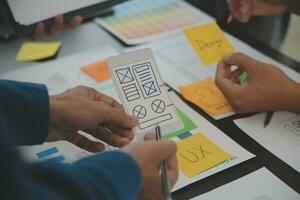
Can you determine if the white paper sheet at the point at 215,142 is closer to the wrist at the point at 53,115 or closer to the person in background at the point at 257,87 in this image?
the person in background at the point at 257,87

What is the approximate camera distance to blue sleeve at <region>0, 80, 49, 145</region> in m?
0.62

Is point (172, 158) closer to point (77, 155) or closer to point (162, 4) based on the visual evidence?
point (77, 155)

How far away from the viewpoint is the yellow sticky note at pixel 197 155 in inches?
27.2

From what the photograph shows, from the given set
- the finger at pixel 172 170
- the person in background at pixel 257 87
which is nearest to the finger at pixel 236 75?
the person in background at pixel 257 87

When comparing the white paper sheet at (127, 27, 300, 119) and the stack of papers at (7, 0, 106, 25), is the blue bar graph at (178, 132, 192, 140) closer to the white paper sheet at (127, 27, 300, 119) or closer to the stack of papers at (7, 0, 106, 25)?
the white paper sheet at (127, 27, 300, 119)

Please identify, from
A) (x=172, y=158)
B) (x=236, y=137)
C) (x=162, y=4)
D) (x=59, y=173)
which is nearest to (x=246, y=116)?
(x=236, y=137)

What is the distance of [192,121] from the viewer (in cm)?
81

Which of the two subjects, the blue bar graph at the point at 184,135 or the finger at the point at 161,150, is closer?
the finger at the point at 161,150

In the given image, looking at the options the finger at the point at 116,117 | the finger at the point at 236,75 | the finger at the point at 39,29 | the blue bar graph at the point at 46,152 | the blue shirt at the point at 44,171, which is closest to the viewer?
the blue shirt at the point at 44,171

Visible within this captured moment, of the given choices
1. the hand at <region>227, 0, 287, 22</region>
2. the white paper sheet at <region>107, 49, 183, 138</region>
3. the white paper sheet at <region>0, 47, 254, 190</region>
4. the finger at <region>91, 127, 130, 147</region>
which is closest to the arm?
the hand at <region>227, 0, 287, 22</region>

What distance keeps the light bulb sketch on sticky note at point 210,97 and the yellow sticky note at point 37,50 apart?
428 mm

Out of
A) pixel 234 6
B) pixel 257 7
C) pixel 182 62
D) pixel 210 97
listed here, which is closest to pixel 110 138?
pixel 210 97

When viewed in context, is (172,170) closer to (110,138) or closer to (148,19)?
(110,138)

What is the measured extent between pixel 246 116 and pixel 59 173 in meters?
0.47
